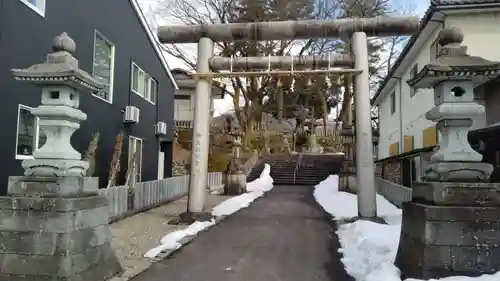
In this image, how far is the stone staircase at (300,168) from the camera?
26319 mm

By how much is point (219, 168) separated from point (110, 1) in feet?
51.2

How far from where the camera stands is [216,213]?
40.1 ft

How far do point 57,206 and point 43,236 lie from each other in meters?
0.38

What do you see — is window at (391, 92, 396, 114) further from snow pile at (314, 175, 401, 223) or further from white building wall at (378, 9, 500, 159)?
snow pile at (314, 175, 401, 223)

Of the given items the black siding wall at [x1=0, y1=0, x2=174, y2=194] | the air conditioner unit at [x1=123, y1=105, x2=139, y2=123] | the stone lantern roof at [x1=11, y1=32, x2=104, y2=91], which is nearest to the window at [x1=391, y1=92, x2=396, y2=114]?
the black siding wall at [x1=0, y1=0, x2=174, y2=194]

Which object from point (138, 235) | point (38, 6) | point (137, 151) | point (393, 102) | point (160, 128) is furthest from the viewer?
point (393, 102)

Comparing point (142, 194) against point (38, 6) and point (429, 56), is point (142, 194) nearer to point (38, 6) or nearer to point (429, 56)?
point (38, 6)

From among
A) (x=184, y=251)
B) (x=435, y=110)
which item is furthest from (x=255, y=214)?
(x=435, y=110)

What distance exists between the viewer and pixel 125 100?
48.2 feet

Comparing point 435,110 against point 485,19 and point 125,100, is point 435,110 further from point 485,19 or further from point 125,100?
point 125,100

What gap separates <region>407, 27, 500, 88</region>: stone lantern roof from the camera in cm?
514

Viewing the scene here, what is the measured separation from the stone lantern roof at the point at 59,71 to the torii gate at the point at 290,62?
17.2 feet

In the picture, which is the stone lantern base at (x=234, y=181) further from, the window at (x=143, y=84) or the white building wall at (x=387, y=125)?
the white building wall at (x=387, y=125)

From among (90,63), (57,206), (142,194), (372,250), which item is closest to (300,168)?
(142,194)
